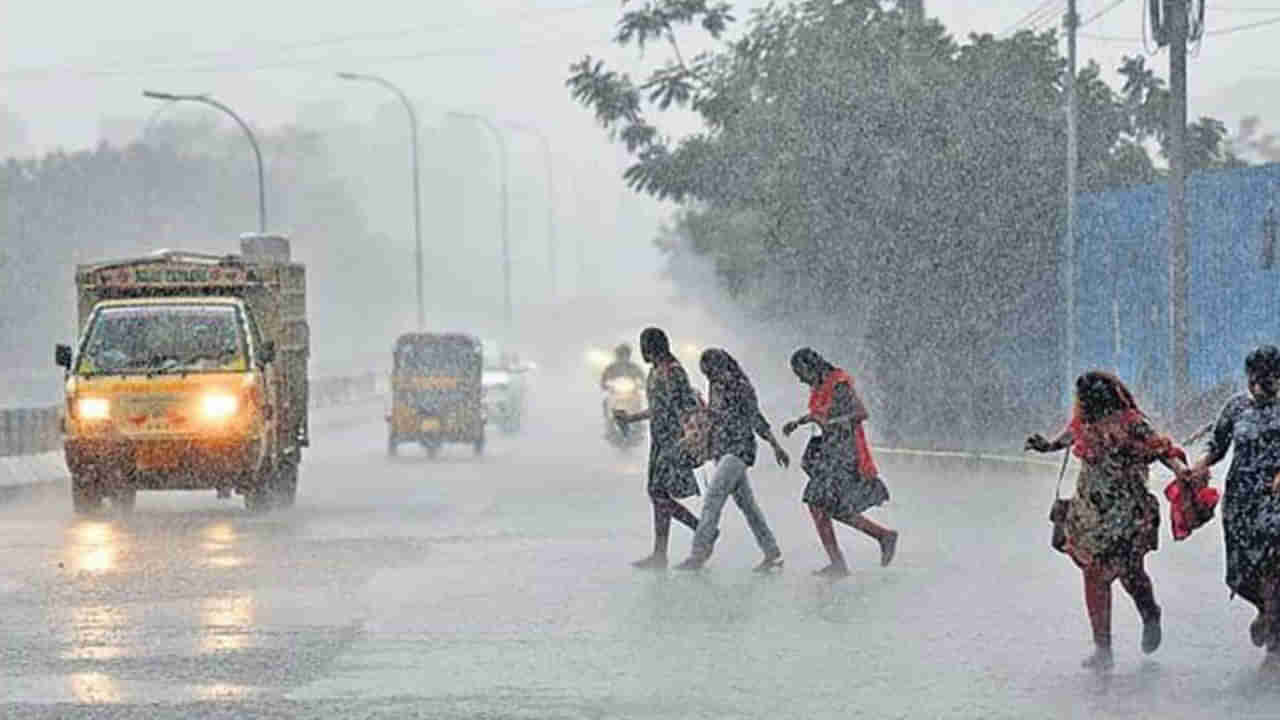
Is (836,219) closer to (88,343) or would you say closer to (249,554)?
(88,343)

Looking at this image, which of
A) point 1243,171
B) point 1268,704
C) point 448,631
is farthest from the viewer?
point 1243,171

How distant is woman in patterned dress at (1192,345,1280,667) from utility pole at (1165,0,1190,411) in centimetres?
2022

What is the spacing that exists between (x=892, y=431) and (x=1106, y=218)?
15.7ft

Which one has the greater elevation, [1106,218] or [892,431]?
[1106,218]

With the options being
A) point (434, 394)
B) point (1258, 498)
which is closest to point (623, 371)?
point (434, 394)

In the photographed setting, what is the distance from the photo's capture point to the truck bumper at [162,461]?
25859mm

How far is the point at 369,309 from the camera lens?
156m

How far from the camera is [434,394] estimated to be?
135 ft

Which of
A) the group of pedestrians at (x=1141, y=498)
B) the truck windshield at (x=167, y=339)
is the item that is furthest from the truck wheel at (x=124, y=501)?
the group of pedestrians at (x=1141, y=498)

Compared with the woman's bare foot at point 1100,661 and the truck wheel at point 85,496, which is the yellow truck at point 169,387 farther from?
the woman's bare foot at point 1100,661

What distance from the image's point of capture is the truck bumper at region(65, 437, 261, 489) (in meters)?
25.9

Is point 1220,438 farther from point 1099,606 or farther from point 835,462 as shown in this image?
point 835,462

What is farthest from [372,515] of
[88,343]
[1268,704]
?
[1268,704]

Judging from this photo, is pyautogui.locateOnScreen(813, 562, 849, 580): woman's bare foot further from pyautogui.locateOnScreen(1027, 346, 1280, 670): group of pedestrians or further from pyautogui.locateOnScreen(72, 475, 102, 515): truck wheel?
pyautogui.locateOnScreen(72, 475, 102, 515): truck wheel
